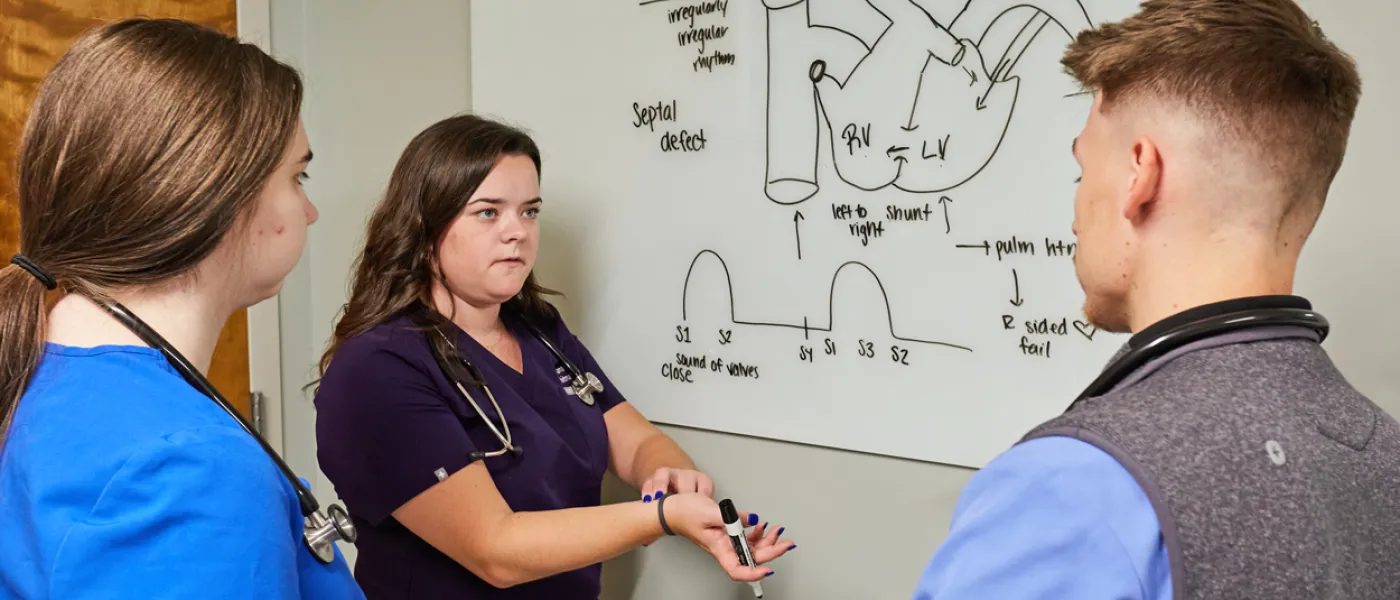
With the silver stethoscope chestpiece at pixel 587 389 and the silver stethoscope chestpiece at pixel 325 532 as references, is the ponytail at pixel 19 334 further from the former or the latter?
the silver stethoscope chestpiece at pixel 587 389

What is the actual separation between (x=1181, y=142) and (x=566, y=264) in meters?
1.46

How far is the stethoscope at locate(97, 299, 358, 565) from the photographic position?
2.84 ft

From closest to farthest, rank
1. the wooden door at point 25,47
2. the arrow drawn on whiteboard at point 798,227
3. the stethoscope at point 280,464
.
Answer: the stethoscope at point 280,464, the arrow drawn on whiteboard at point 798,227, the wooden door at point 25,47

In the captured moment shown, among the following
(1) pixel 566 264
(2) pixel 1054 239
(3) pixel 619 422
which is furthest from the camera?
(1) pixel 566 264

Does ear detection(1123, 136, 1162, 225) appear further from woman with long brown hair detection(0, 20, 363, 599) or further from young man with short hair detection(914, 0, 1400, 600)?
woman with long brown hair detection(0, 20, 363, 599)

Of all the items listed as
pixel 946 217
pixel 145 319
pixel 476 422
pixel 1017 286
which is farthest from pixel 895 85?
pixel 145 319

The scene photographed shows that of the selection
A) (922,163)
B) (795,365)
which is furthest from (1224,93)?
(795,365)

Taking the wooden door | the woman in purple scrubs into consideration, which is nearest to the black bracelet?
the woman in purple scrubs

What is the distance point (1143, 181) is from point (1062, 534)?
0.30 meters

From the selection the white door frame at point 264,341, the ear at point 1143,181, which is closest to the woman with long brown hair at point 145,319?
the ear at point 1143,181

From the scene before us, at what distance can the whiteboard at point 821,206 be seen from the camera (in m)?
1.44

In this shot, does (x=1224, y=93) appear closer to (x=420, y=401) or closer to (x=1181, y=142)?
(x=1181, y=142)

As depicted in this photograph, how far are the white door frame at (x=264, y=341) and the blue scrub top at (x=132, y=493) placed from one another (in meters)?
1.70

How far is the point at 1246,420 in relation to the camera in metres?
0.67
